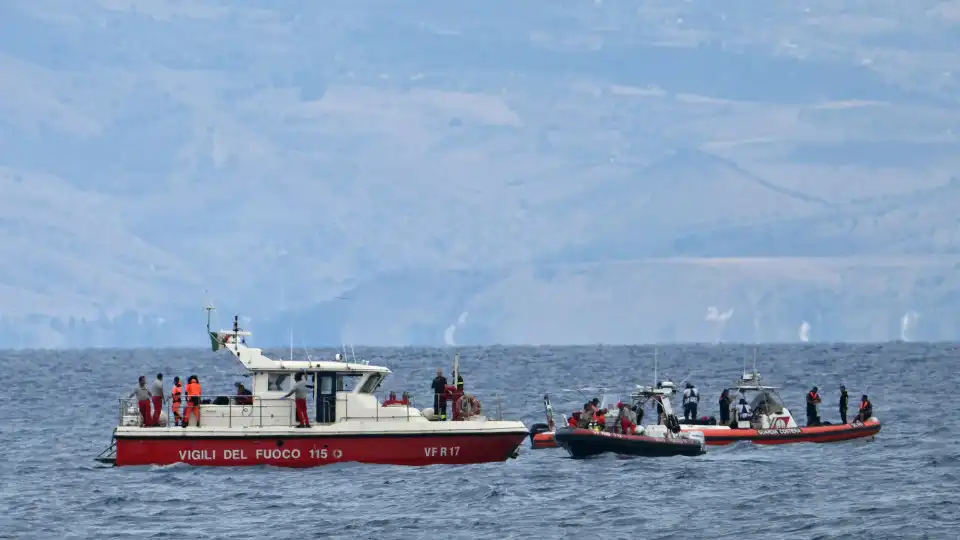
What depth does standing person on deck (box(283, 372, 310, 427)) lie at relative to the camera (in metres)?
47.6

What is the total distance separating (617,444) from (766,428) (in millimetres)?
7127

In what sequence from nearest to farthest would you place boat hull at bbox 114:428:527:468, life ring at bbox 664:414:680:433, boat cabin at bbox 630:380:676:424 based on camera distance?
boat hull at bbox 114:428:527:468
boat cabin at bbox 630:380:676:424
life ring at bbox 664:414:680:433

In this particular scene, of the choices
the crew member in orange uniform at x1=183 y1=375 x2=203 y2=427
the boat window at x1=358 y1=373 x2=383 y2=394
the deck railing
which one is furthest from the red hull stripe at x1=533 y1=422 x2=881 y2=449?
the crew member in orange uniform at x1=183 y1=375 x2=203 y2=427

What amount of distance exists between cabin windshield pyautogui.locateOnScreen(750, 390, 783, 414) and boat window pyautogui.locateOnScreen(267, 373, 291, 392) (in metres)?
16.9

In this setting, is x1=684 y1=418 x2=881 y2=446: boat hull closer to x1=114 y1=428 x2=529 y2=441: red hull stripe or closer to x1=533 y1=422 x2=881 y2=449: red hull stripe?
x1=533 y1=422 x2=881 y2=449: red hull stripe

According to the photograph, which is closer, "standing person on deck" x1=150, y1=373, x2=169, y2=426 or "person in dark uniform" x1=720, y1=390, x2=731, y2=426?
"standing person on deck" x1=150, y1=373, x2=169, y2=426

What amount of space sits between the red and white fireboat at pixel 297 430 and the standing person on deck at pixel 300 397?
0.18 m

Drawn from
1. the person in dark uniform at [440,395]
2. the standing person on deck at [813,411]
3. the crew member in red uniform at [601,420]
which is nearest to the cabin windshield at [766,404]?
the standing person on deck at [813,411]

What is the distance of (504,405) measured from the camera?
83.1 metres

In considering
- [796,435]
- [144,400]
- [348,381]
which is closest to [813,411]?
[796,435]

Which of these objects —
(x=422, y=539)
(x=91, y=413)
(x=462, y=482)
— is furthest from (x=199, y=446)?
(x=91, y=413)

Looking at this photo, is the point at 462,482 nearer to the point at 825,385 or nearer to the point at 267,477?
the point at 267,477

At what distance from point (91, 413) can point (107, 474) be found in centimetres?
3301

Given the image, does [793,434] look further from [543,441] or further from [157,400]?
[157,400]
